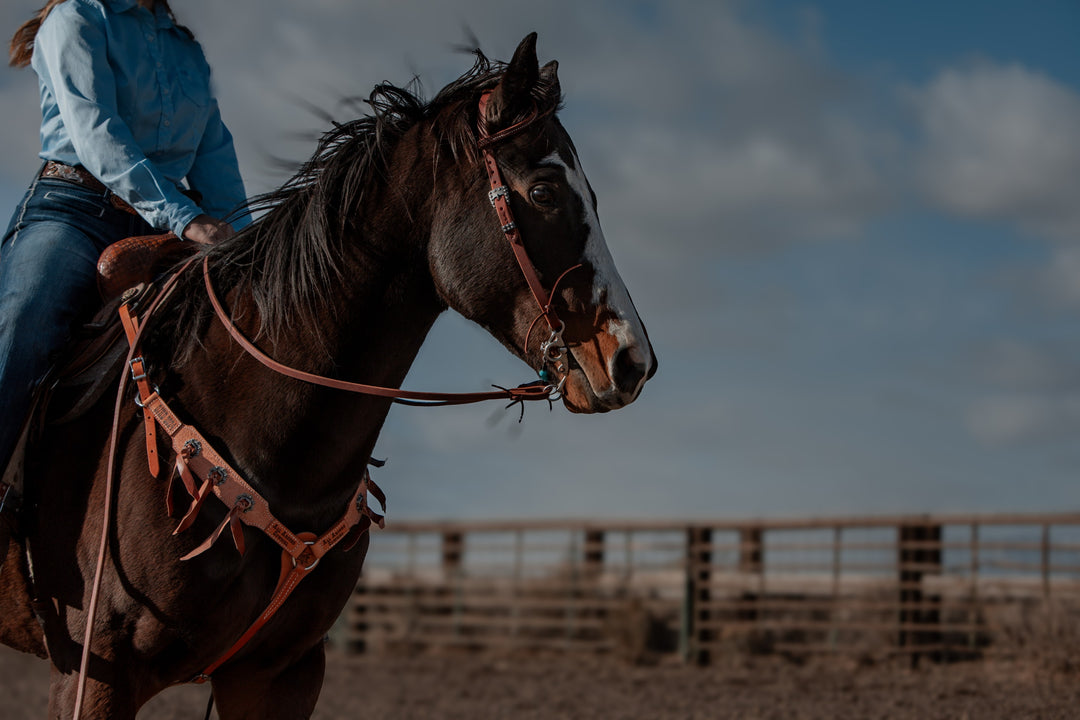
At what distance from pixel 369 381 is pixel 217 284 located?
23.5 inches

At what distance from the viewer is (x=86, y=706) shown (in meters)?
2.71

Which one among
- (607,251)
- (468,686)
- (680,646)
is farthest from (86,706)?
(680,646)

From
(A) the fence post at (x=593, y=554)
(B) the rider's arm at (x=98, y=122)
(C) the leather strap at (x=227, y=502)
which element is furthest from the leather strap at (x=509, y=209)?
(A) the fence post at (x=593, y=554)

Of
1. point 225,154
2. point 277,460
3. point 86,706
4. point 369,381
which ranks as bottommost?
point 86,706

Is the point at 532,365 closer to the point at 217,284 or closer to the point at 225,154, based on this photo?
the point at 217,284

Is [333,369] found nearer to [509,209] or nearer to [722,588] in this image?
[509,209]

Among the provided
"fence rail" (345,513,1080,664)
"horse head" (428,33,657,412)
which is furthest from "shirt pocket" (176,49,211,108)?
"fence rail" (345,513,1080,664)

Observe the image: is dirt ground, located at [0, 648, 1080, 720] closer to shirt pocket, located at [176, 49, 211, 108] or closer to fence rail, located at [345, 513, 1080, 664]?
fence rail, located at [345, 513, 1080, 664]

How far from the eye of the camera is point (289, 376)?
2871 millimetres

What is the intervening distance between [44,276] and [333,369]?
1.03 m

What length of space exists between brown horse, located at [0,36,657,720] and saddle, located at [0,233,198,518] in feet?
0.20

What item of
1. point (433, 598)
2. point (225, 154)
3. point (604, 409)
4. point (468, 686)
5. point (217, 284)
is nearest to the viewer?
point (604, 409)

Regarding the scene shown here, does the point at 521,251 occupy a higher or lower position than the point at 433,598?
higher

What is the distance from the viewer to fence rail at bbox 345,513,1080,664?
11969 millimetres
